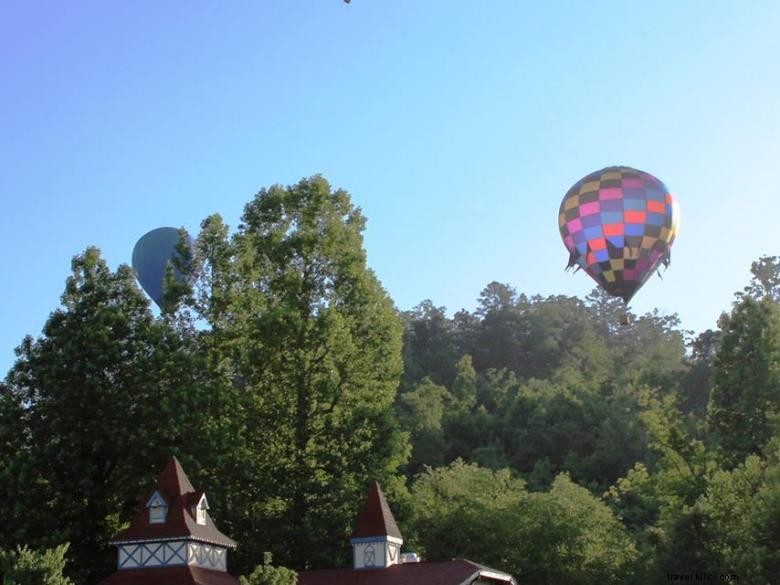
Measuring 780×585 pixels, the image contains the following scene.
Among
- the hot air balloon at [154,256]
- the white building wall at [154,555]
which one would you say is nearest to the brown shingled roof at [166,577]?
the white building wall at [154,555]

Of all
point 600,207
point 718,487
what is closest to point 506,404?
point 718,487

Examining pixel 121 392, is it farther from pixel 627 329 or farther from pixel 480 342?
pixel 627 329

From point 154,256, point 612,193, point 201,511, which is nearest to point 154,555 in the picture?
point 201,511

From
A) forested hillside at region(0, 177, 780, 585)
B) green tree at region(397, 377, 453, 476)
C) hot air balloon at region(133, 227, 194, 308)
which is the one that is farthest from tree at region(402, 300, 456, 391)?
forested hillside at region(0, 177, 780, 585)

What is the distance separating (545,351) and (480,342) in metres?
7.59

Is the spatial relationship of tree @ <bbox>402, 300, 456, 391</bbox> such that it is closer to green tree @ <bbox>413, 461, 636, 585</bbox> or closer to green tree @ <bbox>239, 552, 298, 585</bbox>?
green tree @ <bbox>413, 461, 636, 585</bbox>

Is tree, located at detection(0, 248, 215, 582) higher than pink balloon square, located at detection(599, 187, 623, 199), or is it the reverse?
pink balloon square, located at detection(599, 187, 623, 199)

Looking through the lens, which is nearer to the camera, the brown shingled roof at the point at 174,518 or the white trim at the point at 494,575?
the brown shingled roof at the point at 174,518

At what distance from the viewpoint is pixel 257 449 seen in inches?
1731

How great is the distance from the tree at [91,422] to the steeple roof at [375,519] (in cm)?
691

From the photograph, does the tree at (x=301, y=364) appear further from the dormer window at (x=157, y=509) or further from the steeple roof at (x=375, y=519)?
the dormer window at (x=157, y=509)

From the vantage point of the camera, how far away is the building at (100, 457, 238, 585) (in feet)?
120

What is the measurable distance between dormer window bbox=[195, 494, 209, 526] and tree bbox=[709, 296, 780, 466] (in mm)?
24367

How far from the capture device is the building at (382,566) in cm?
3759
